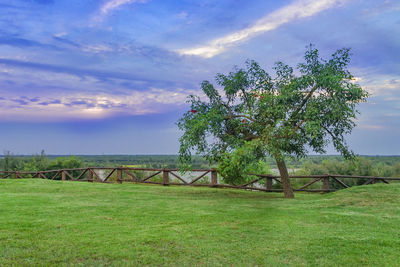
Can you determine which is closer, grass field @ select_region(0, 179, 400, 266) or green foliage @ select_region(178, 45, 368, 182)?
grass field @ select_region(0, 179, 400, 266)

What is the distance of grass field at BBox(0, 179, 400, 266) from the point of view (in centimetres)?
504

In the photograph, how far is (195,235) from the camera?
6277 mm

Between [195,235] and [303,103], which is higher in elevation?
[303,103]

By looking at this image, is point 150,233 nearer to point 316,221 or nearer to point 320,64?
point 316,221

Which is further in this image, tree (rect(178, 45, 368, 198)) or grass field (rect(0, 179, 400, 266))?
tree (rect(178, 45, 368, 198))

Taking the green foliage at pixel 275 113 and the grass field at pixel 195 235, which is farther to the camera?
the green foliage at pixel 275 113

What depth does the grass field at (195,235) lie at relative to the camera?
504 centimetres

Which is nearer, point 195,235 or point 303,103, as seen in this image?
point 195,235

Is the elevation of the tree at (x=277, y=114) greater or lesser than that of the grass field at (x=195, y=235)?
greater

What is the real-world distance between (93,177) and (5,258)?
17961 mm

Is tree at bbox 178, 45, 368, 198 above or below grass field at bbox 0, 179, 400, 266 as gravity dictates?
above

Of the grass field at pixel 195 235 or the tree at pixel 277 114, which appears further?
the tree at pixel 277 114

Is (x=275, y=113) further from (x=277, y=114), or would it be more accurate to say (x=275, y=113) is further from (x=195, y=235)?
(x=195, y=235)

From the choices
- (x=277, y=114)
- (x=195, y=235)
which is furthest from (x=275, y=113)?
(x=195, y=235)
